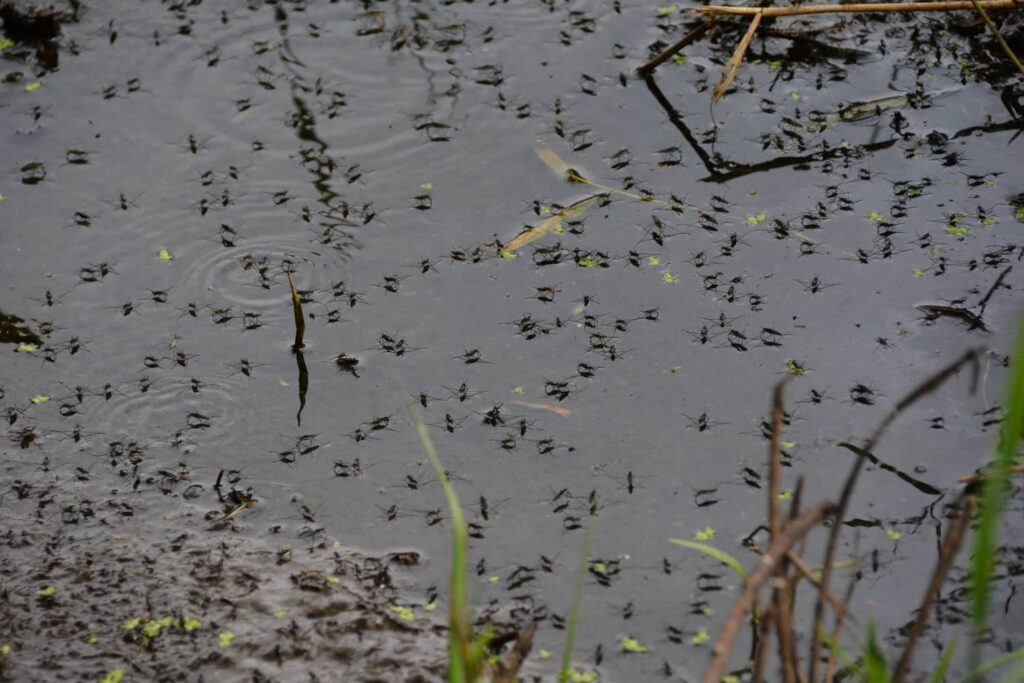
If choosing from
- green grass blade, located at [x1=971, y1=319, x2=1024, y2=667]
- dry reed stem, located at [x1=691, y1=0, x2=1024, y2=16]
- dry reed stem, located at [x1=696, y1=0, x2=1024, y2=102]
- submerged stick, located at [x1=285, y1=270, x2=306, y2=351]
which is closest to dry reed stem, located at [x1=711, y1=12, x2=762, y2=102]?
dry reed stem, located at [x1=696, y1=0, x2=1024, y2=102]

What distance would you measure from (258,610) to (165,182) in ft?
13.4

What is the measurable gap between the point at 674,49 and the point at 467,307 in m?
3.20

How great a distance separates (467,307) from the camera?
705 cm

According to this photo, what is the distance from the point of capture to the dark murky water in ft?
17.7

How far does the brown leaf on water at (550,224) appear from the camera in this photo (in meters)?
7.49

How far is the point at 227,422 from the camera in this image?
6.42 m

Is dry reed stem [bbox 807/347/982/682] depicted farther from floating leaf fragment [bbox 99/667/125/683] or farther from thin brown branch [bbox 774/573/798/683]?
floating leaf fragment [bbox 99/667/125/683]

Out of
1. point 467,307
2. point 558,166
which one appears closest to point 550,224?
point 558,166

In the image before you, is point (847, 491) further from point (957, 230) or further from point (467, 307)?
point (957, 230)

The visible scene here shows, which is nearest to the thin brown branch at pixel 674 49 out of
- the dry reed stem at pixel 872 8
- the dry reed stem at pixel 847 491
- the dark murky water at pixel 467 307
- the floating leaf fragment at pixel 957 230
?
the dark murky water at pixel 467 307

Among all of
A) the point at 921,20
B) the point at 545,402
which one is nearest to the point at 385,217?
the point at 545,402

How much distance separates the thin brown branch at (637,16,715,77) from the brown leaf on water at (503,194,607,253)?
5.47 feet

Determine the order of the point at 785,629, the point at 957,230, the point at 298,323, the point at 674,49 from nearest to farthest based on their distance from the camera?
1. the point at 785,629
2. the point at 298,323
3. the point at 957,230
4. the point at 674,49

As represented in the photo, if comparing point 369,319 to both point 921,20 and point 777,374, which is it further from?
point 921,20
